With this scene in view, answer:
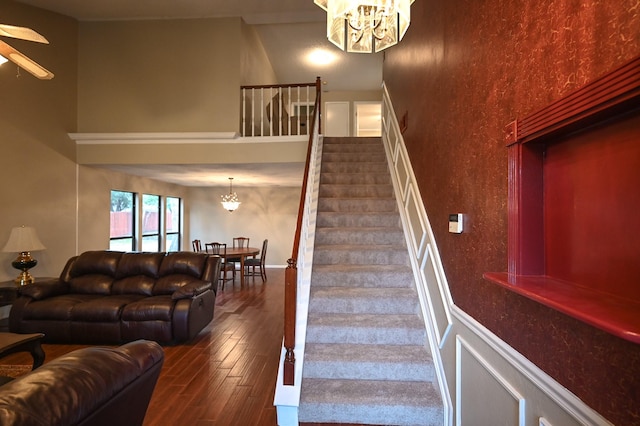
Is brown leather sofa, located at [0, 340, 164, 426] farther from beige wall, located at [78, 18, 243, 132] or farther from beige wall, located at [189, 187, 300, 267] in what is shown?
beige wall, located at [189, 187, 300, 267]

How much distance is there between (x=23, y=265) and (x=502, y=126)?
5.66m

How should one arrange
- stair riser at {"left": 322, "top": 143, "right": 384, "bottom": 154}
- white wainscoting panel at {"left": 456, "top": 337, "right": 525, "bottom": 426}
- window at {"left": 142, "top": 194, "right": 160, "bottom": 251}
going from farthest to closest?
window at {"left": 142, "top": 194, "right": 160, "bottom": 251} < stair riser at {"left": 322, "top": 143, "right": 384, "bottom": 154} < white wainscoting panel at {"left": 456, "top": 337, "right": 525, "bottom": 426}

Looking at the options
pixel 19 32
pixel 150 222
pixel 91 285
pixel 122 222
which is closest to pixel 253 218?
pixel 150 222

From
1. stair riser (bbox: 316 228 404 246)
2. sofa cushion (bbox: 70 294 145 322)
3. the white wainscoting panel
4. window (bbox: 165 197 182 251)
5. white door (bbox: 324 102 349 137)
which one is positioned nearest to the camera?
the white wainscoting panel

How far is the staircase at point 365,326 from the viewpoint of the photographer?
2.13 meters

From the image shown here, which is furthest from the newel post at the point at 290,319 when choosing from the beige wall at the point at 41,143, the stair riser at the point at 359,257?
the beige wall at the point at 41,143

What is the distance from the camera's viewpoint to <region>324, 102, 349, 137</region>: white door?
9.27m

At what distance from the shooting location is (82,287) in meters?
4.09

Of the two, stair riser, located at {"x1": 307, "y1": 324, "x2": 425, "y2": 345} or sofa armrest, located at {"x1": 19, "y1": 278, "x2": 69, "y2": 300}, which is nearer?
stair riser, located at {"x1": 307, "y1": 324, "x2": 425, "y2": 345}

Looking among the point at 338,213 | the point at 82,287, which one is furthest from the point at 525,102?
the point at 82,287

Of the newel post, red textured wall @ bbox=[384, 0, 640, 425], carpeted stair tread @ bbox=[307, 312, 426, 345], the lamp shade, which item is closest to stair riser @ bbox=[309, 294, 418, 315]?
carpeted stair tread @ bbox=[307, 312, 426, 345]

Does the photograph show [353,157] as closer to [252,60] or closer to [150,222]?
[252,60]

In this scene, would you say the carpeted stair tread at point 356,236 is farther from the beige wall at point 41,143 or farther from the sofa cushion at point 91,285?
the beige wall at point 41,143

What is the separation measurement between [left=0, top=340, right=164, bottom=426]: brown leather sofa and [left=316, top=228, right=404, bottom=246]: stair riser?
→ 2.26 metres
